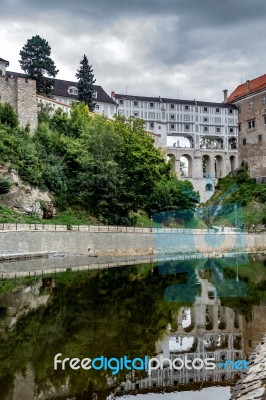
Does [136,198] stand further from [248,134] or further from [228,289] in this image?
[248,134]

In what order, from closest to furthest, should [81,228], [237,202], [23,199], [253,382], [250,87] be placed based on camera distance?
[253,382]
[81,228]
[23,199]
[237,202]
[250,87]

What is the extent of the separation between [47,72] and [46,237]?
30.2 metres

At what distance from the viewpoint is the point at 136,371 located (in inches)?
355

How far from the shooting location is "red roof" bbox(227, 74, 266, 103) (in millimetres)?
80806

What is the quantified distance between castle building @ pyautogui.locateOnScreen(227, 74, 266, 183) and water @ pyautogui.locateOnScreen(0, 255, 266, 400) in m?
57.9

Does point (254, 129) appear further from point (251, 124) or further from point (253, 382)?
point (253, 382)

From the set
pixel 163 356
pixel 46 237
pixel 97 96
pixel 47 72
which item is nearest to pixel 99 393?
pixel 163 356

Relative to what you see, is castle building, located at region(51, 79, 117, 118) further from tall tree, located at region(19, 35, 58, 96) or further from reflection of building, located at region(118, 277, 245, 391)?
reflection of building, located at region(118, 277, 245, 391)

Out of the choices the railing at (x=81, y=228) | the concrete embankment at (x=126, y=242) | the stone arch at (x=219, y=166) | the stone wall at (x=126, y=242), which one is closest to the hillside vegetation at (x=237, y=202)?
the stone arch at (x=219, y=166)

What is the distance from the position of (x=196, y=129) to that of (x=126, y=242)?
6036 centimetres

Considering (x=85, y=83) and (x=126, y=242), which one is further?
(x=85, y=83)

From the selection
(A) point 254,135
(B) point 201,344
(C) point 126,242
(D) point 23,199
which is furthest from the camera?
(A) point 254,135

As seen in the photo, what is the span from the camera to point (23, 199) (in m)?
36.6

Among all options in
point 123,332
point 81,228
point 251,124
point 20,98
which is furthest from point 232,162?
point 123,332
